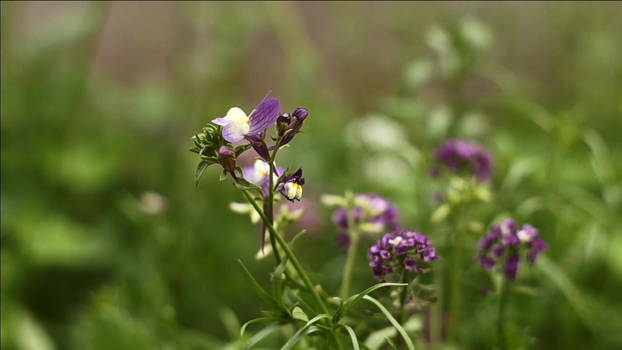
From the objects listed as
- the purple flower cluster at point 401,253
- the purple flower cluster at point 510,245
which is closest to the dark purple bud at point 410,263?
the purple flower cluster at point 401,253

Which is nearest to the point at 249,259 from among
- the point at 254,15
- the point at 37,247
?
the point at 37,247

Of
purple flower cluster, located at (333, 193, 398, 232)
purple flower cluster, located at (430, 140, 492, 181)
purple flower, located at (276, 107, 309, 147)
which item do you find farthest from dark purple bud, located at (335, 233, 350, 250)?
purple flower, located at (276, 107, 309, 147)

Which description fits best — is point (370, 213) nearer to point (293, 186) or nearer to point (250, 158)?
point (293, 186)

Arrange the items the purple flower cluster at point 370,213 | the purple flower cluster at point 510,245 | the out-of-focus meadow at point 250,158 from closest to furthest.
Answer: the purple flower cluster at point 510,245
the purple flower cluster at point 370,213
the out-of-focus meadow at point 250,158

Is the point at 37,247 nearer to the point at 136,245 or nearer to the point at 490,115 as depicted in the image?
the point at 136,245

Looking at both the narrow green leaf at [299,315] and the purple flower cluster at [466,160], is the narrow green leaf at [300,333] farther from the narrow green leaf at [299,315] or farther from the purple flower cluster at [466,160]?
the purple flower cluster at [466,160]
